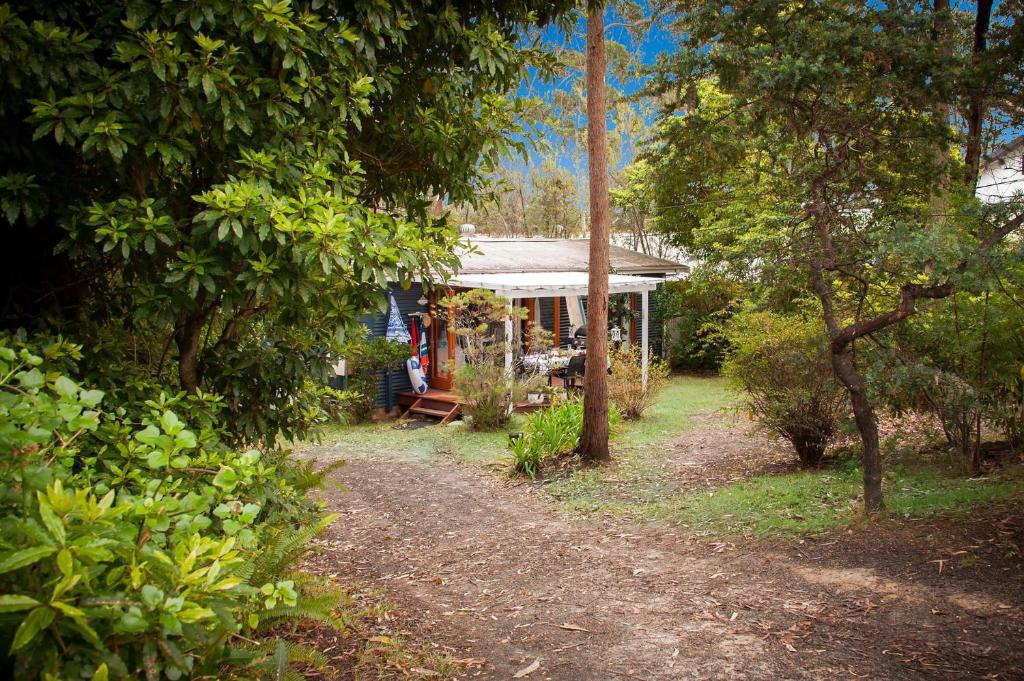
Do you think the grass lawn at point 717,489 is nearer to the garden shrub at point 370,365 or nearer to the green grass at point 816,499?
the green grass at point 816,499

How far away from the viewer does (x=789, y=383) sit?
929cm

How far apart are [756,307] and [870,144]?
1.81 m

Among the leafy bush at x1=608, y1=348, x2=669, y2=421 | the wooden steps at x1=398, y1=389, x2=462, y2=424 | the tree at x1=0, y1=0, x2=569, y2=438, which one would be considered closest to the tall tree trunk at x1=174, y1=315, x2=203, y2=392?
the tree at x1=0, y1=0, x2=569, y2=438

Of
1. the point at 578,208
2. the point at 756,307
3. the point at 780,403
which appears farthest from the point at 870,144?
the point at 578,208

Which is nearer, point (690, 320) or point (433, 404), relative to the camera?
point (433, 404)

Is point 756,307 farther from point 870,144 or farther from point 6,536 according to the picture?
point 6,536

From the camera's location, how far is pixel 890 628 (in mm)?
4863

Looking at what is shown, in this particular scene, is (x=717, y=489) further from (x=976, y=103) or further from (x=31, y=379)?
(x=31, y=379)

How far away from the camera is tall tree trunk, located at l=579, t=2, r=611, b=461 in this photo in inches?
398

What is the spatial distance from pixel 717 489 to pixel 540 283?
7.27 metres

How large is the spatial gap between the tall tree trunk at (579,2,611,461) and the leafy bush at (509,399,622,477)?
304mm

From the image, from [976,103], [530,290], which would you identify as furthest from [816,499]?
[530,290]

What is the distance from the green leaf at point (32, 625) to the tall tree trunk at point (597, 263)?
8.97m

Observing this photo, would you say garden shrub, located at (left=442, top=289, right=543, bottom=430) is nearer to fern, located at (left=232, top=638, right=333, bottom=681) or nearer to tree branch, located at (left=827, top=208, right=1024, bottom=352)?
tree branch, located at (left=827, top=208, right=1024, bottom=352)
